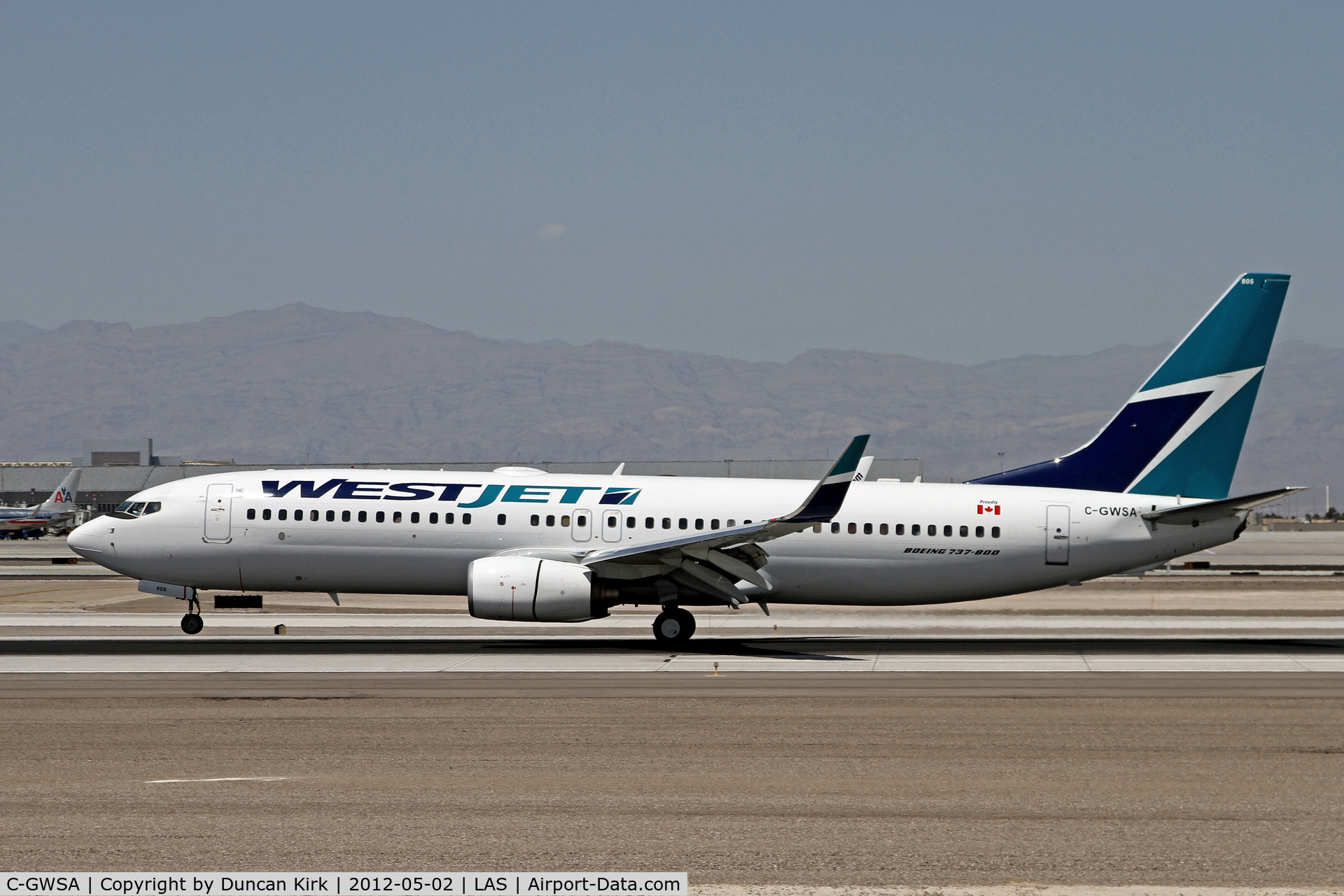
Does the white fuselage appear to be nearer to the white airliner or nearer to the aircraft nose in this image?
the aircraft nose

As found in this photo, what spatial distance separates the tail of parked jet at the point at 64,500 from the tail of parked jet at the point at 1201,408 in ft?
346

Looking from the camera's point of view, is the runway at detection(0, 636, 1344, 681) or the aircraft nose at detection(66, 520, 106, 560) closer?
the runway at detection(0, 636, 1344, 681)

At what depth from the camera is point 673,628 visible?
97.7ft

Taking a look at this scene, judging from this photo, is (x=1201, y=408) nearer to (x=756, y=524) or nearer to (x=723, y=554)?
(x=756, y=524)

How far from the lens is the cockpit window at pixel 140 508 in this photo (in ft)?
103

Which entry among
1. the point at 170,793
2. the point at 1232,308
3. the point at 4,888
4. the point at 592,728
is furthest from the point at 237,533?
A: the point at 1232,308

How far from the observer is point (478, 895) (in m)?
10.2

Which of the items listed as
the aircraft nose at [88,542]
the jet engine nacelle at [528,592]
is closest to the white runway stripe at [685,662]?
the jet engine nacelle at [528,592]

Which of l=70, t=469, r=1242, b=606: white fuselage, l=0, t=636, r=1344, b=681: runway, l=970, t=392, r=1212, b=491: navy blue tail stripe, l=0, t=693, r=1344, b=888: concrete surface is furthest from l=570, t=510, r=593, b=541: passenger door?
l=0, t=693, r=1344, b=888: concrete surface

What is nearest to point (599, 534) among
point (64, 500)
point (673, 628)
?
point (673, 628)

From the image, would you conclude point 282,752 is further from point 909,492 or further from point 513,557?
point 909,492

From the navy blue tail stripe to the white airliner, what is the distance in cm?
10336

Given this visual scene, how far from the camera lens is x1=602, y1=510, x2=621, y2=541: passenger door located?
30.3 meters

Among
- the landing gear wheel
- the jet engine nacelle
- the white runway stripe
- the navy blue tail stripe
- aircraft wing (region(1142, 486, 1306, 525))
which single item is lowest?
the white runway stripe
